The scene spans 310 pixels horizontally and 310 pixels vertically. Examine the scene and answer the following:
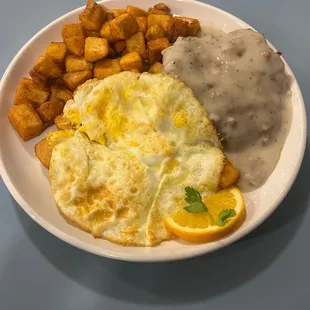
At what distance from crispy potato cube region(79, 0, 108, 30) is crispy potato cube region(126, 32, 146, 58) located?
0.17 meters

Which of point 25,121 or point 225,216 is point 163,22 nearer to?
point 25,121

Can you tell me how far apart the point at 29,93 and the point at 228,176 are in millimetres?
1019

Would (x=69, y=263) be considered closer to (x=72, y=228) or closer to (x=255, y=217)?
(x=72, y=228)

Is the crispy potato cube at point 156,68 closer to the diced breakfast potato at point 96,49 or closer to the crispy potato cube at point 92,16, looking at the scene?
the diced breakfast potato at point 96,49

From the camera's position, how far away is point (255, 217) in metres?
1.82

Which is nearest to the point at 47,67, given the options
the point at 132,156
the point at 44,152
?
the point at 44,152

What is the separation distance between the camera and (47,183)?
204 centimetres

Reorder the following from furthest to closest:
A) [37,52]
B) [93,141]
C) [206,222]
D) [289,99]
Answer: [37,52] < [289,99] < [93,141] < [206,222]

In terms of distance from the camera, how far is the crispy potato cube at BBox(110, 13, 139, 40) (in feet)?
7.16

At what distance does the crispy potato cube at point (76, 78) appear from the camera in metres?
2.20

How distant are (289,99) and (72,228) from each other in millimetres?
1172

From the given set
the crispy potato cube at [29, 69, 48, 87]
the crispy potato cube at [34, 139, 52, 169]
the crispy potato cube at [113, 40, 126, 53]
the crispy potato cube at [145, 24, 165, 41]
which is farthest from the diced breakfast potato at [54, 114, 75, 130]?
the crispy potato cube at [145, 24, 165, 41]

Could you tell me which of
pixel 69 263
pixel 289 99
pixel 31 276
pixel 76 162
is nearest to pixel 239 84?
pixel 289 99

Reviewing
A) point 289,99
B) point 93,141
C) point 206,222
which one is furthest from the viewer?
point 289,99
